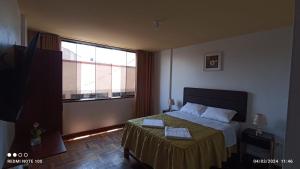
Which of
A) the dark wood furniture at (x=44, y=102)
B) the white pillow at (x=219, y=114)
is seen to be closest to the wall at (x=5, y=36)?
the dark wood furniture at (x=44, y=102)

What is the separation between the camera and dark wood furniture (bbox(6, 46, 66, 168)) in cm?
175

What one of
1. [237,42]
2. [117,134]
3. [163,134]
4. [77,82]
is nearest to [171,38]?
[237,42]

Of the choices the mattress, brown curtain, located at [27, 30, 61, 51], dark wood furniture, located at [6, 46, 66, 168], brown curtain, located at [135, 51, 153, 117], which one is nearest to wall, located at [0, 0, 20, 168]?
dark wood furniture, located at [6, 46, 66, 168]

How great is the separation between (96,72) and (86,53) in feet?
1.76

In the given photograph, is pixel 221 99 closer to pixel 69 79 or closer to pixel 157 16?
pixel 157 16

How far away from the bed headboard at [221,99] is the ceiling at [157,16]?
1214 millimetres

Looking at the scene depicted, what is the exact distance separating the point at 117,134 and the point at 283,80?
12.1ft

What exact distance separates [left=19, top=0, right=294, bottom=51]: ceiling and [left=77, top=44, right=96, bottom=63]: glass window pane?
711mm

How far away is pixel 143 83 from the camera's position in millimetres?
4891

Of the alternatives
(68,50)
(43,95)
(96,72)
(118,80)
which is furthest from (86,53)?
(43,95)

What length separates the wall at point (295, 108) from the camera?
1.82ft

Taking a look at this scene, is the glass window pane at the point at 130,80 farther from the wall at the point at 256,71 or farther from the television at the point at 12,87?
the television at the point at 12,87

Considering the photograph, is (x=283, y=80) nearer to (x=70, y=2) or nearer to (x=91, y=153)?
(x=70, y=2)

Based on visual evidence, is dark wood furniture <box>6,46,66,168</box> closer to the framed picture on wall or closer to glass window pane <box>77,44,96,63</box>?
glass window pane <box>77,44,96,63</box>
